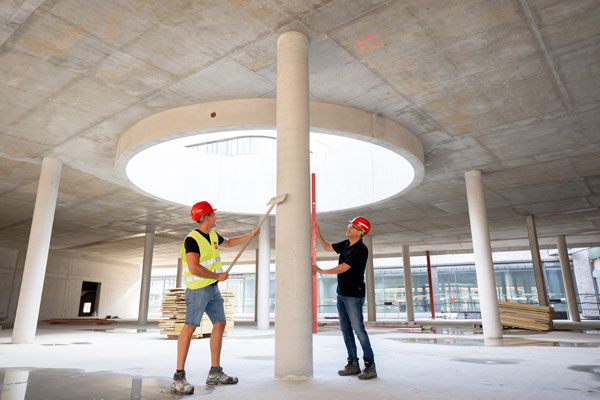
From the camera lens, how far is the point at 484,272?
44.4 feet

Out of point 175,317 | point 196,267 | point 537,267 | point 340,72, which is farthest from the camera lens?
point 537,267

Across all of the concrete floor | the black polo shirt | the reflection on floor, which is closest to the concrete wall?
the concrete floor

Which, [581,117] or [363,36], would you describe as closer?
[363,36]

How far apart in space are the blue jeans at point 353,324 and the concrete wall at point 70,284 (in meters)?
30.5

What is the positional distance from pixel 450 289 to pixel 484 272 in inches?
1165

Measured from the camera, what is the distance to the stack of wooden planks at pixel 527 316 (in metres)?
16.0

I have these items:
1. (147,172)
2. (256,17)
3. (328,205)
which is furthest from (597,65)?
(147,172)

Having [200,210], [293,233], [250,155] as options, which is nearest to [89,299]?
[250,155]

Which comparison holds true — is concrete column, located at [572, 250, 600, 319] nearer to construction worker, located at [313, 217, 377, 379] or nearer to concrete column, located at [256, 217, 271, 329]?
concrete column, located at [256, 217, 271, 329]

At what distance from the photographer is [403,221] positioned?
78.9ft

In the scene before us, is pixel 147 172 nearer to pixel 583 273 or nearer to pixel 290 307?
pixel 290 307

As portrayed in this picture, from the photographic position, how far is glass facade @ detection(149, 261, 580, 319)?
3791 cm

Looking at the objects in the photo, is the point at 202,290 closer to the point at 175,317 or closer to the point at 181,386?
the point at 181,386

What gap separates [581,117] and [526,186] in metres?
6.69
